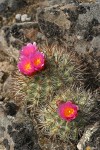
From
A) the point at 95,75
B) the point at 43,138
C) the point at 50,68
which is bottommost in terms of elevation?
the point at 43,138

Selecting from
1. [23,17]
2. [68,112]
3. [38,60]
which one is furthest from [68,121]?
[23,17]

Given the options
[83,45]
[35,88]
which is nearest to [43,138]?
[35,88]

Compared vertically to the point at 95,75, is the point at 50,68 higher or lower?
higher

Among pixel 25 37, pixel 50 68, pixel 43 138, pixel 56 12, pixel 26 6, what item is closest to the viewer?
pixel 50 68

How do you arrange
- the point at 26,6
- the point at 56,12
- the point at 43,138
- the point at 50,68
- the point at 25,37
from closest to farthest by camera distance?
the point at 50,68 → the point at 43,138 → the point at 56,12 → the point at 25,37 → the point at 26,6

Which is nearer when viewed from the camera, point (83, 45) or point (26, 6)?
point (83, 45)

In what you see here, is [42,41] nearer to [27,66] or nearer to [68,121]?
[27,66]

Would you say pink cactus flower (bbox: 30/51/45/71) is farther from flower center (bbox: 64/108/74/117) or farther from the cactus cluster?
flower center (bbox: 64/108/74/117)

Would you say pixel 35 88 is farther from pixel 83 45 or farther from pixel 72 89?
pixel 83 45
